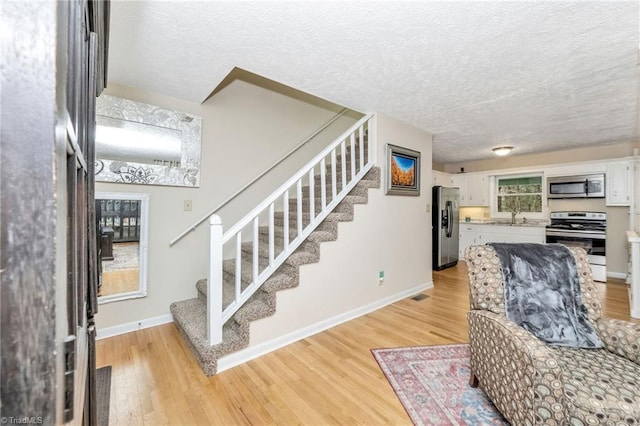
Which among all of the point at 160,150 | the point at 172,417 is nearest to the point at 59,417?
the point at 172,417

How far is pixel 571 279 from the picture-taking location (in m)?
1.66

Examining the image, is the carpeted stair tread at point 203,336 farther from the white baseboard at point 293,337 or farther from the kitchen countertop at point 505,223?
the kitchen countertop at point 505,223

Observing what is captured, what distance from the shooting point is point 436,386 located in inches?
69.1

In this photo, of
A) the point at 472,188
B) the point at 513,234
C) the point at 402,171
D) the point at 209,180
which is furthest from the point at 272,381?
the point at 472,188

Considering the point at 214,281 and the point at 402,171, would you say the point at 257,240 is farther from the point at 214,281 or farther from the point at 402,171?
the point at 402,171

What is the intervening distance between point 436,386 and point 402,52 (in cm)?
235

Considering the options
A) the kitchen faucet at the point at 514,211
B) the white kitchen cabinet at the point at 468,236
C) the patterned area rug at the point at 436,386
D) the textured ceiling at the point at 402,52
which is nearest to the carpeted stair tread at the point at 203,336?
the patterned area rug at the point at 436,386

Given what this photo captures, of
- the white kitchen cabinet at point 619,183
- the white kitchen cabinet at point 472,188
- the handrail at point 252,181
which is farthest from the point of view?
the white kitchen cabinet at point 472,188

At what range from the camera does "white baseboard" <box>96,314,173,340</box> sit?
2.29 metres

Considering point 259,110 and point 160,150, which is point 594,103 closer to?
point 259,110

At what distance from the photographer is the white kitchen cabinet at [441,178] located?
574 cm

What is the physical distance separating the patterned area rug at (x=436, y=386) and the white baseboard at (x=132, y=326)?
6.69ft

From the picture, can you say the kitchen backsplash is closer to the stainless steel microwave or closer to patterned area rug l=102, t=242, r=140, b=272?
the stainless steel microwave

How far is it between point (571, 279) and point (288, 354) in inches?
81.3
